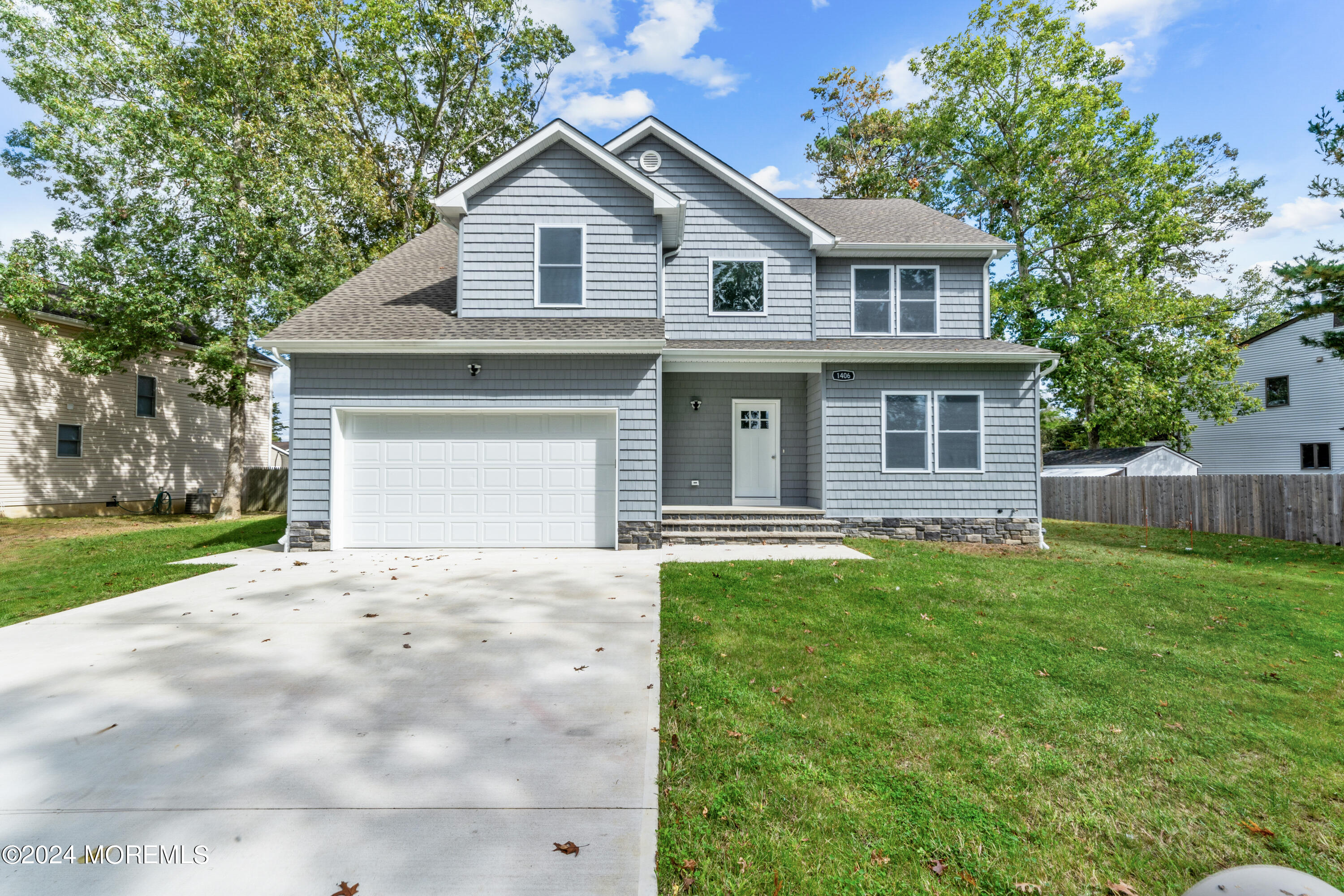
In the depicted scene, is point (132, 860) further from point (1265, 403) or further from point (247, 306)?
point (1265, 403)

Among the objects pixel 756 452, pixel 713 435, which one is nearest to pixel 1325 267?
pixel 756 452

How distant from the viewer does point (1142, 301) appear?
16.5m

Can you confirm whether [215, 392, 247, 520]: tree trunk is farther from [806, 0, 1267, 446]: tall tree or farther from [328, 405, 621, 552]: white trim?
[806, 0, 1267, 446]: tall tree

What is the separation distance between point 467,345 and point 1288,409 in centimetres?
2684

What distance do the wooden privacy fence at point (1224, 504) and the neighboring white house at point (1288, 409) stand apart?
342 inches

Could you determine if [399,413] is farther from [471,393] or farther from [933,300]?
[933,300]

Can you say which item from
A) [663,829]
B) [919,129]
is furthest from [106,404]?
[919,129]

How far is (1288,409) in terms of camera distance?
20203 millimetres

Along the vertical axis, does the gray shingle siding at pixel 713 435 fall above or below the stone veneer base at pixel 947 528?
above

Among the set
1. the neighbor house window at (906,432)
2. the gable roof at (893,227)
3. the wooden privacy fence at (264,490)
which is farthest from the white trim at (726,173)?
the wooden privacy fence at (264,490)

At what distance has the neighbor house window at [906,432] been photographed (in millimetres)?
10773

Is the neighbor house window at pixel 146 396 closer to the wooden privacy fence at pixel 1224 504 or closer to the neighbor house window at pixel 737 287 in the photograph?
the neighbor house window at pixel 737 287

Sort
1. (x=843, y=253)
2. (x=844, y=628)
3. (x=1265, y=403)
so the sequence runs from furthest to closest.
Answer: (x=1265, y=403), (x=843, y=253), (x=844, y=628)

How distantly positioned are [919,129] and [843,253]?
11.5 metres
